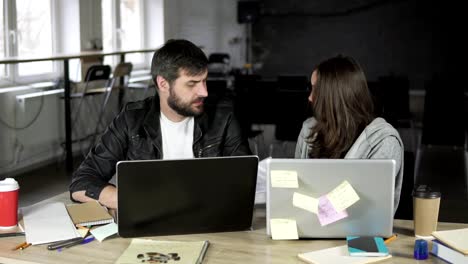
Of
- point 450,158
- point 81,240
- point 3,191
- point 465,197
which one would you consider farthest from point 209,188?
point 450,158

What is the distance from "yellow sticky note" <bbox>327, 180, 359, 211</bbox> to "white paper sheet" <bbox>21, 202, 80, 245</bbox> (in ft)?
2.57

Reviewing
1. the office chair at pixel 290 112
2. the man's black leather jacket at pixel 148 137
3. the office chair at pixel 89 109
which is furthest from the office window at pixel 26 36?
the man's black leather jacket at pixel 148 137

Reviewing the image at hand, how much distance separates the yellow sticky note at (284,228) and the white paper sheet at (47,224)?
60 centimetres

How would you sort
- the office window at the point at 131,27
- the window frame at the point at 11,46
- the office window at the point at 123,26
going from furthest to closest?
the office window at the point at 131,27 < the office window at the point at 123,26 < the window frame at the point at 11,46

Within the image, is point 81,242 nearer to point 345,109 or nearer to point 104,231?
point 104,231

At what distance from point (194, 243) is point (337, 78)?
0.93m

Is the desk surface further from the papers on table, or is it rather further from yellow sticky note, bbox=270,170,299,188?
yellow sticky note, bbox=270,170,299,188

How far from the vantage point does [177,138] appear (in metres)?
2.62

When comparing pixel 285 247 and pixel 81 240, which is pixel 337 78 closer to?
pixel 285 247

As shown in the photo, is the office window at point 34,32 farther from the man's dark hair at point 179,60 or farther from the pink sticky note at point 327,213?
the pink sticky note at point 327,213

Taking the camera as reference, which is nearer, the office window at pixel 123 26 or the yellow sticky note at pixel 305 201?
the yellow sticky note at pixel 305 201

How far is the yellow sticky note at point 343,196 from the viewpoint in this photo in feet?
6.02

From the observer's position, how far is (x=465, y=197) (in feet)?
17.1

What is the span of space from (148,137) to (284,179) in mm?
901
